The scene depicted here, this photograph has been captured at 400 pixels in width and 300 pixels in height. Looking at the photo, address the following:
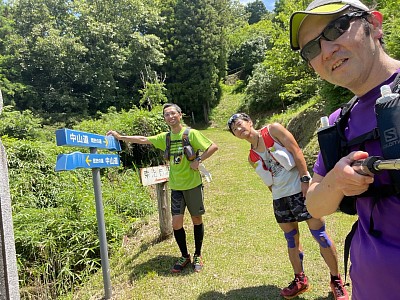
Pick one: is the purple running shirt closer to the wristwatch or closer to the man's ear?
the man's ear

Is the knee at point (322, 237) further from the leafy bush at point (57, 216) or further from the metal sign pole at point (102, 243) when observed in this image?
the leafy bush at point (57, 216)

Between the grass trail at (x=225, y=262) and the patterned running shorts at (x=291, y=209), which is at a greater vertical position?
the patterned running shorts at (x=291, y=209)

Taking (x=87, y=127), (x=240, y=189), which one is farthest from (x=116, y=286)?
(x=87, y=127)

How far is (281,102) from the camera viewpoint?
2091 cm

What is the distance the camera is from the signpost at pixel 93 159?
283cm

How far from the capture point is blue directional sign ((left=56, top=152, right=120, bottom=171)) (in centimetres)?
Result: 283

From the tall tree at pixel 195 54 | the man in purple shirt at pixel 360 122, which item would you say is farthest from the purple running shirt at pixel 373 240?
the tall tree at pixel 195 54

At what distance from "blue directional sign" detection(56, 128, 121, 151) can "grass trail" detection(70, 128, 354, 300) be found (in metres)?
1.68

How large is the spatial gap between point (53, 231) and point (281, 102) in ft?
60.6

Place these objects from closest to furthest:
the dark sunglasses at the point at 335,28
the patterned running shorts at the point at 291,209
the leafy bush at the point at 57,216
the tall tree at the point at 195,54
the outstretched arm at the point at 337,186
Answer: the outstretched arm at the point at 337,186
the dark sunglasses at the point at 335,28
the patterned running shorts at the point at 291,209
the leafy bush at the point at 57,216
the tall tree at the point at 195,54

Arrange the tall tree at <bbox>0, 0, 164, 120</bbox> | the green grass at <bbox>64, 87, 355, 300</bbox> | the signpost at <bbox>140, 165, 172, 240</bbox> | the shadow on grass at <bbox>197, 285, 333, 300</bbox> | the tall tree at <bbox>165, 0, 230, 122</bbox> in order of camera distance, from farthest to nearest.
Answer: the tall tree at <bbox>165, 0, 230, 122</bbox>
the tall tree at <bbox>0, 0, 164, 120</bbox>
the signpost at <bbox>140, 165, 172, 240</bbox>
the green grass at <bbox>64, 87, 355, 300</bbox>
the shadow on grass at <bbox>197, 285, 333, 300</bbox>

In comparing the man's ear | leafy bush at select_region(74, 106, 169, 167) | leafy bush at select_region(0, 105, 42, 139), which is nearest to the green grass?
the man's ear

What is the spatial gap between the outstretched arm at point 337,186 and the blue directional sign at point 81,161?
2.28 m

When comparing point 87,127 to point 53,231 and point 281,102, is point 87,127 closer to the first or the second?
point 53,231
